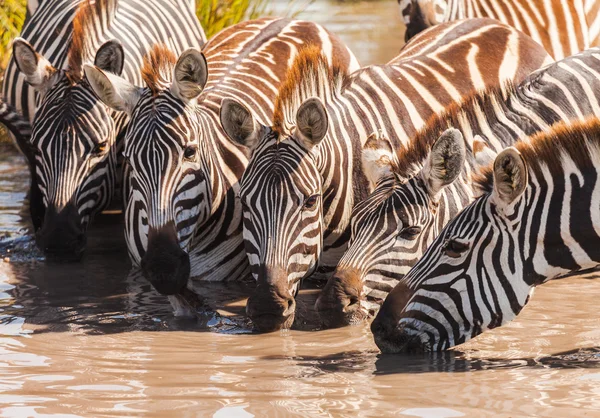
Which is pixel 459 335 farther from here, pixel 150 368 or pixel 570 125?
pixel 150 368

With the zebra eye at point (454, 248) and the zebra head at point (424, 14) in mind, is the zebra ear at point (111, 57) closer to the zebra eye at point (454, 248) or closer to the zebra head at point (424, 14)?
the zebra eye at point (454, 248)

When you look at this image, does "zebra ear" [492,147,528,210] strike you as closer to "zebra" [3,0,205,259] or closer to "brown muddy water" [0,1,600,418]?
"brown muddy water" [0,1,600,418]

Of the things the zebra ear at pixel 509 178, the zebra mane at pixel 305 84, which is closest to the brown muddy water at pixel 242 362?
the zebra ear at pixel 509 178

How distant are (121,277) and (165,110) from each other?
165cm

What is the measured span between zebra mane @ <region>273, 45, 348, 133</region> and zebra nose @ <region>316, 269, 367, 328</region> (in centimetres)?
103

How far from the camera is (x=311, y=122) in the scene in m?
6.62

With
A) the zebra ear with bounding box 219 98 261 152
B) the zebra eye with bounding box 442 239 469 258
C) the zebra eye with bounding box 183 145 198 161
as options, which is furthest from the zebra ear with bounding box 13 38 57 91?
the zebra eye with bounding box 442 239 469 258

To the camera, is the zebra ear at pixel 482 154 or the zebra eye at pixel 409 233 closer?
the zebra ear at pixel 482 154

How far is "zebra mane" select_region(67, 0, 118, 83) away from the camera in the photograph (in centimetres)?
817

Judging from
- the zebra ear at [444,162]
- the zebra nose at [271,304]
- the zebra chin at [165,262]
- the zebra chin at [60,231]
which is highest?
the zebra ear at [444,162]

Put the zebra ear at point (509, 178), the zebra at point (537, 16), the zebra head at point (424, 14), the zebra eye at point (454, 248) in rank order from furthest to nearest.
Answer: the zebra head at point (424, 14)
the zebra at point (537, 16)
the zebra eye at point (454, 248)
the zebra ear at point (509, 178)

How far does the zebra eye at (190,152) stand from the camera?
22.5 feet

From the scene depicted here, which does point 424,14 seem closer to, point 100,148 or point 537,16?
point 537,16

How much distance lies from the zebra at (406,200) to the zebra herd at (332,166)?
0.04 ft
